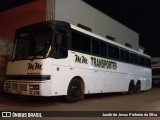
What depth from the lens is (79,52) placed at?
11.9m

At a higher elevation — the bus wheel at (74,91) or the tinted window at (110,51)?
the tinted window at (110,51)

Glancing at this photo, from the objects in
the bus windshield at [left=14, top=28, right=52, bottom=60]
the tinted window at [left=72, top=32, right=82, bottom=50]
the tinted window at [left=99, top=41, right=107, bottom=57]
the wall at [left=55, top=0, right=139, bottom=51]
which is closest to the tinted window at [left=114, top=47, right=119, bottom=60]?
the tinted window at [left=99, top=41, right=107, bottom=57]

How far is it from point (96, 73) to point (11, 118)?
6.55m

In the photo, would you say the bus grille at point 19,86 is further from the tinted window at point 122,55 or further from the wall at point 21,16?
the wall at point 21,16

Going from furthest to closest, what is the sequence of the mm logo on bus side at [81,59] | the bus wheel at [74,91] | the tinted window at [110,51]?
the tinted window at [110,51]
the mm logo on bus side at [81,59]
the bus wheel at [74,91]

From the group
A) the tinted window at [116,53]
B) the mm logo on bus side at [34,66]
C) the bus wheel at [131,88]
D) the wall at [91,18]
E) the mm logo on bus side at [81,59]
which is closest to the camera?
the mm logo on bus side at [34,66]

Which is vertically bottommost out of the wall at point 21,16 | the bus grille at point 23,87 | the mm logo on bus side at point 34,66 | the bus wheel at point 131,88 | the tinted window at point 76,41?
the bus wheel at point 131,88

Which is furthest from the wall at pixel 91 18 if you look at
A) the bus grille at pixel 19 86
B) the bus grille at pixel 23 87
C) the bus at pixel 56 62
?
the bus grille at pixel 23 87

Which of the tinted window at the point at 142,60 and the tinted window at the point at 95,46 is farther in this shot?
the tinted window at the point at 142,60

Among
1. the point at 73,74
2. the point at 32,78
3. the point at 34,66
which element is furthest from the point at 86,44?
the point at 32,78

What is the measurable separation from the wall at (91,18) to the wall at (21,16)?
4.67 feet

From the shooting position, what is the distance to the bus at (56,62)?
9.89 m

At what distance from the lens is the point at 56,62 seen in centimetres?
1027

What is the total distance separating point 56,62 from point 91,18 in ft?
46.8
